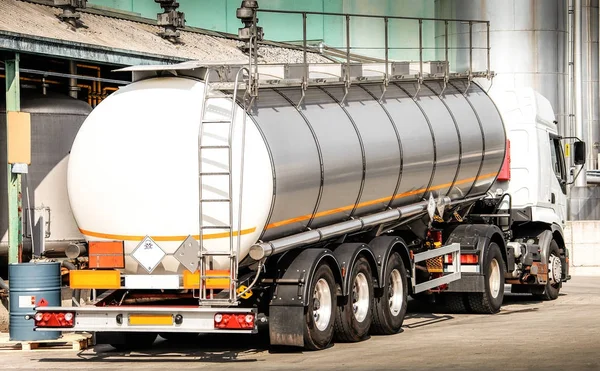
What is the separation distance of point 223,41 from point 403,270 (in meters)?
13.1

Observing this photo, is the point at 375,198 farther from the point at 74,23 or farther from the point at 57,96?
the point at 74,23

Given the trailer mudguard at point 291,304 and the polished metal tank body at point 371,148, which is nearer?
the trailer mudguard at point 291,304

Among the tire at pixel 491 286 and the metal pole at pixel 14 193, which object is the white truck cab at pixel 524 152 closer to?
the tire at pixel 491 286

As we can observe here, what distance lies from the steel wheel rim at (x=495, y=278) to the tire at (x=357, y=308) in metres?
4.33

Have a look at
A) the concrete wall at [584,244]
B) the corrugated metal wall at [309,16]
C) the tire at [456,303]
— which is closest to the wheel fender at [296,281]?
the tire at [456,303]

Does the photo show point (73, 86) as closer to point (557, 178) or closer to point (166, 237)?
point (166, 237)

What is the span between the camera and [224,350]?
14852mm

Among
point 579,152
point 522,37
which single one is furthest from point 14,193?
point 522,37

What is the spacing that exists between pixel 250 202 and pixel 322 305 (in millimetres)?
1858

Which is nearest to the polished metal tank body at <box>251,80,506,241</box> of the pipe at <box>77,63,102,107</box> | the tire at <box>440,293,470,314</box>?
the tire at <box>440,293,470,314</box>

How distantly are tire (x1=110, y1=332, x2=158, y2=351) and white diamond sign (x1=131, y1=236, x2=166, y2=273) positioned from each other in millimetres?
2009

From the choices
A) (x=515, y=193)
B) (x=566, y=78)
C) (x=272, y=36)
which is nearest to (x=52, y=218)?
(x=515, y=193)

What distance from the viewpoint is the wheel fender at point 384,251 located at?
52.0 ft

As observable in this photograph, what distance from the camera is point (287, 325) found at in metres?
13.8
